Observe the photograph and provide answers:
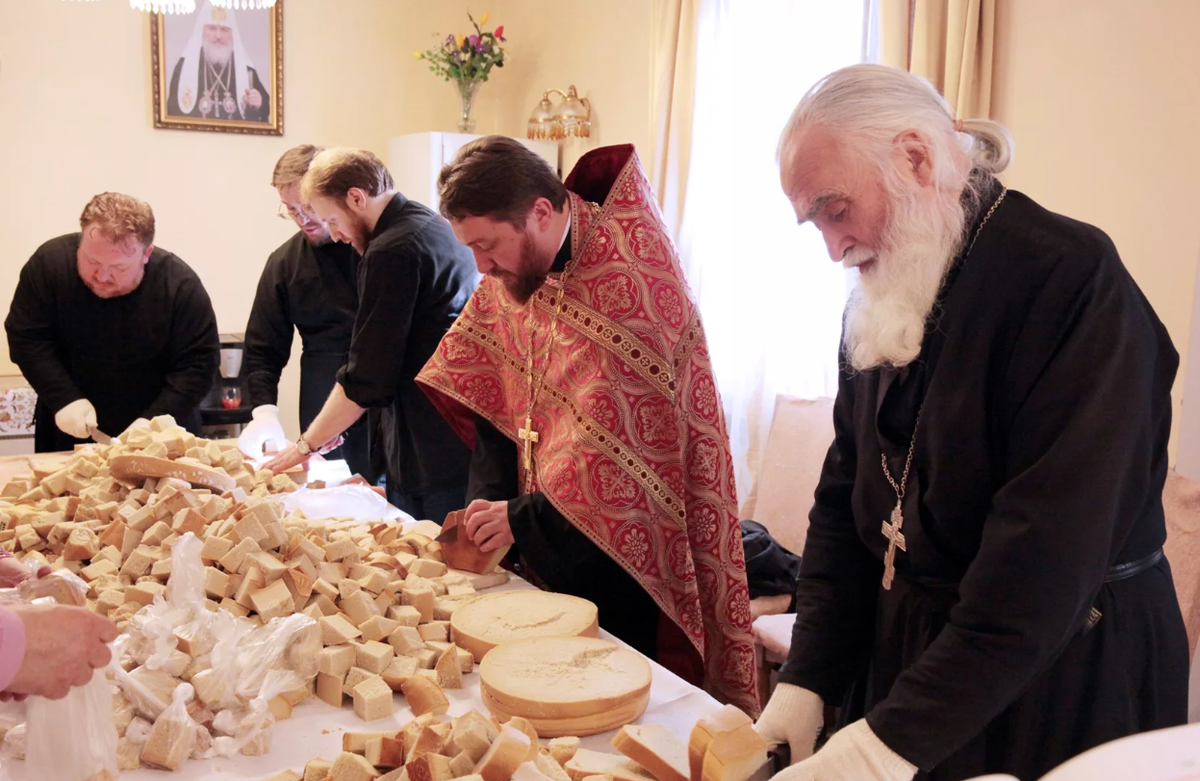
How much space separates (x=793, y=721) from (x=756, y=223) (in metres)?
3.30

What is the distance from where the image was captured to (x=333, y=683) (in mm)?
1657

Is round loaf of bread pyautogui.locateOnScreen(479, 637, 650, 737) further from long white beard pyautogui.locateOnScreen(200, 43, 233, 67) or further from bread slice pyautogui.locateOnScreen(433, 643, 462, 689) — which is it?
long white beard pyautogui.locateOnScreen(200, 43, 233, 67)

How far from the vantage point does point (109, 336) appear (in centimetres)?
380

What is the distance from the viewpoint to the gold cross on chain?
238cm

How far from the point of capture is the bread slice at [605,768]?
4.46 feet

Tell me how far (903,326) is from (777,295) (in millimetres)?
3019

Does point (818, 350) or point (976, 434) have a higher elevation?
point (976, 434)

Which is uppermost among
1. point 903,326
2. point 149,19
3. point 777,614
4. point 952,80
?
point 149,19

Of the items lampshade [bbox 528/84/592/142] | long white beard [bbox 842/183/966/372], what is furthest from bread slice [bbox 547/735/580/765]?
lampshade [bbox 528/84/592/142]

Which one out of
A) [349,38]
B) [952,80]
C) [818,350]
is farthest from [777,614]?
[349,38]

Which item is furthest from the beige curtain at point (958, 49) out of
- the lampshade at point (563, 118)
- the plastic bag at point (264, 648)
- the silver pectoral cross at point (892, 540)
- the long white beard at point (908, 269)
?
the lampshade at point (563, 118)

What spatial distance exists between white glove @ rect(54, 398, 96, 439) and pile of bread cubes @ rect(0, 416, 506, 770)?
3.66 feet

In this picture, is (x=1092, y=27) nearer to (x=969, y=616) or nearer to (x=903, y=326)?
(x=903, y=326)

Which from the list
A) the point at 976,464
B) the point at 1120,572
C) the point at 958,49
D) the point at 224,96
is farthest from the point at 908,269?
the point at 224,96
